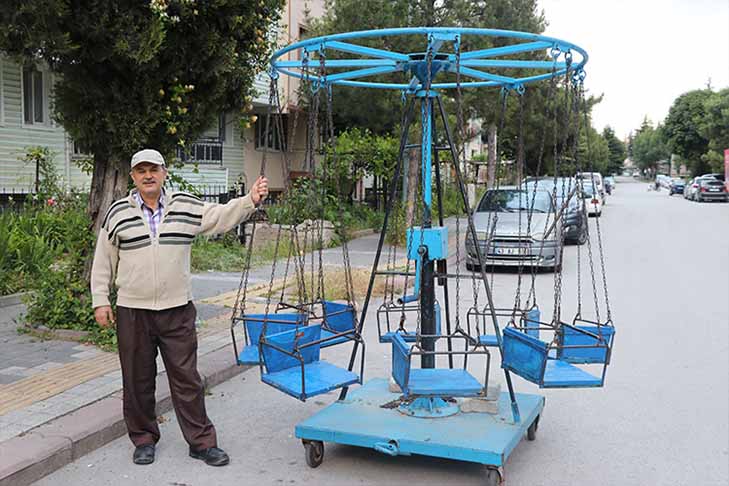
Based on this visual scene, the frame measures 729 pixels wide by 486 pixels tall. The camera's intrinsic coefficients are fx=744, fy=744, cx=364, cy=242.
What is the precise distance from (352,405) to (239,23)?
400cm

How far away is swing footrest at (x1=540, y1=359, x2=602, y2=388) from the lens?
4.60 m

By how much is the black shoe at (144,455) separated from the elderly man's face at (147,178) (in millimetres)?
1649

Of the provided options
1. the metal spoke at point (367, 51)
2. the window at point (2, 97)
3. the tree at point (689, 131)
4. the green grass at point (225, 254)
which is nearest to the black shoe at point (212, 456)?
the metal spoke at point (367, 51)

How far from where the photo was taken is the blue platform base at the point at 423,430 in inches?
174

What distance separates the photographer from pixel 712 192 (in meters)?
46.8

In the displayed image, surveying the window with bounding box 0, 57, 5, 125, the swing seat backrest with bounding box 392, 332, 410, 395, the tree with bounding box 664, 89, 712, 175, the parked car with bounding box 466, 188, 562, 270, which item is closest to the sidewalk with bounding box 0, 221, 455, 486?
the swing seat backrest with bounding box 392, 332, 410, 395

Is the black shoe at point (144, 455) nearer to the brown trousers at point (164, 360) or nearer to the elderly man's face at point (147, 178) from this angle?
the brown trousers at point (164, 360)

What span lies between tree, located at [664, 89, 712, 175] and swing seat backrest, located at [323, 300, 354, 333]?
69347 millimetres

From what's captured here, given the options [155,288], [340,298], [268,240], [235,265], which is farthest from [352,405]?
[268,240]

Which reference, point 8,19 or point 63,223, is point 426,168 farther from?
point 63,223

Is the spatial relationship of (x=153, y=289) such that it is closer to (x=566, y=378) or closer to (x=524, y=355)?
(x=524, y=355)

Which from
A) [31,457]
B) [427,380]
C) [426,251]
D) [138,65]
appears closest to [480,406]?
[427,380]

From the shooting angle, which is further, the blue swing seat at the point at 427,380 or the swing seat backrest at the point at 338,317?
the swing seat backrest at the point at 338,317

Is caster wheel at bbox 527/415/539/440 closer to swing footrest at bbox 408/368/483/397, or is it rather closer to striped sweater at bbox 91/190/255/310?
swing footrest at bbox 408/368/483/397
